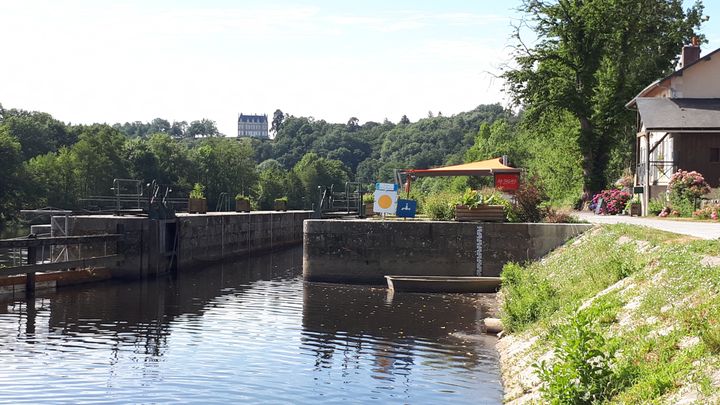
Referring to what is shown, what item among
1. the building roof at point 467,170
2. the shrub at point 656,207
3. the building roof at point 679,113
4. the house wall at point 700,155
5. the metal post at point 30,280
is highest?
the building roof at point 679,113

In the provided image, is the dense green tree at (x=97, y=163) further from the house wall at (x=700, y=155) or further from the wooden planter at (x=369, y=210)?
the house wall at (x=700, y=155)

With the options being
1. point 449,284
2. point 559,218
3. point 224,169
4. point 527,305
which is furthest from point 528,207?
point 224,169

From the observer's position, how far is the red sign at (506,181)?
3631 centimetres

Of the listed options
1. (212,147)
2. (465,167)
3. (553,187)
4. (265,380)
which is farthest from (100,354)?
(212,147)

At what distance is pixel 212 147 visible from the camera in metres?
130

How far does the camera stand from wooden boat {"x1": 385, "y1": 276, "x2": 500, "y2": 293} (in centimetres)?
2853

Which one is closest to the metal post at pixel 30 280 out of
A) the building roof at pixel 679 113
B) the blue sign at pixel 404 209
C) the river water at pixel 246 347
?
the river water at pixel 246 347

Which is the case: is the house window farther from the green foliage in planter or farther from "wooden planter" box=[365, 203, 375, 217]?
the green foliage in planter

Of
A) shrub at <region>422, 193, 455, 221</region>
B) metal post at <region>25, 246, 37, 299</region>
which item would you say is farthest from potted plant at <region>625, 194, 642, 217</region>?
metal post at <region>25, 246, 37, 299</region>

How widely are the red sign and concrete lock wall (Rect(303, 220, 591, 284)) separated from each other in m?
5.89

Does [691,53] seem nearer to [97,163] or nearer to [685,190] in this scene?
[685,190]

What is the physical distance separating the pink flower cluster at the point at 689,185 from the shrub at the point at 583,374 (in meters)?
25.9

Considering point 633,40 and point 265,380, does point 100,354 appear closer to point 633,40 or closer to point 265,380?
point 265,380

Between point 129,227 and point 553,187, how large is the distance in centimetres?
3920
